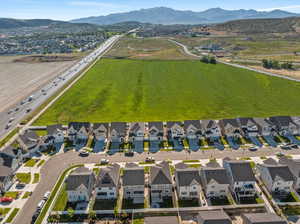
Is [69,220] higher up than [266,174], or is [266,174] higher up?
[266,174]

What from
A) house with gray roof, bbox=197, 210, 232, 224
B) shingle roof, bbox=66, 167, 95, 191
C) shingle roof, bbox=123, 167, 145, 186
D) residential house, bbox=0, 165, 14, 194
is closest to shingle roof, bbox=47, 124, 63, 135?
residential house, bbox=0, 165, 14, 194

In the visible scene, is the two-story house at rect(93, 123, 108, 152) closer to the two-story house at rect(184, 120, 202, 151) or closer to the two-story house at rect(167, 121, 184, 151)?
the two-story house at rect(167, 121, 184, 151)

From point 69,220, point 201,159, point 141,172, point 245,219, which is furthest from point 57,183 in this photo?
point 245,219

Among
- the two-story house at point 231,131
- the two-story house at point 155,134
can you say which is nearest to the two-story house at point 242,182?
the two-story house at point 231,131

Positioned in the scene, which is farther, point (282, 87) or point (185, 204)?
point (282, 87)

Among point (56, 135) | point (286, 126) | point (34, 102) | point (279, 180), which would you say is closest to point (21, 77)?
point (34, 102)

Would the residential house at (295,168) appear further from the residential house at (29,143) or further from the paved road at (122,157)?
the residential house at (29,143)

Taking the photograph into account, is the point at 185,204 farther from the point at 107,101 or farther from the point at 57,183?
the point at 107,101

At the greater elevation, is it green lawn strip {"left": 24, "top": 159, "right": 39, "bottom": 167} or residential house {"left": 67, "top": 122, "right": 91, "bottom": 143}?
residential house {"left": 67, "top": 122, "right": 91, "bottom": 143}
